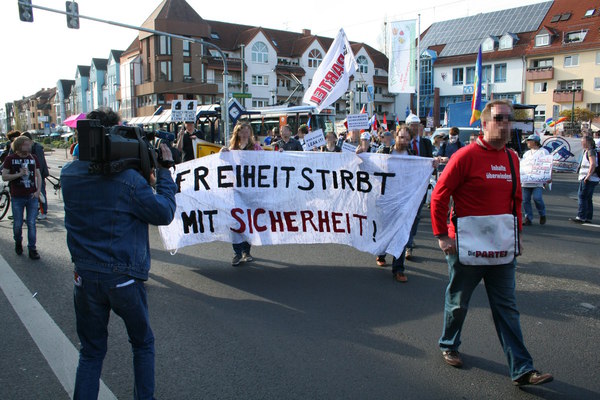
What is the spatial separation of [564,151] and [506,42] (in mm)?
40949

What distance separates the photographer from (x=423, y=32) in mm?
70000

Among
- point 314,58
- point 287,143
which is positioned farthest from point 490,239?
point 314,58

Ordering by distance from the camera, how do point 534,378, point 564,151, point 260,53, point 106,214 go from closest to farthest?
point 106,214 < point 534,378 < point 564,151 < point 260,53

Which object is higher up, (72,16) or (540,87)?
(540,87)

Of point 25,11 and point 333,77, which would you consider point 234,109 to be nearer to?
point 333,77

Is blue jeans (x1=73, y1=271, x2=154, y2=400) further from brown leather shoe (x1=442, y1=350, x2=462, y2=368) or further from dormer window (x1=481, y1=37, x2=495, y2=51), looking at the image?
dormer window (x1=481, y1=37, x2=495, y2=51)

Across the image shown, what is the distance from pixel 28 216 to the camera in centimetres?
782

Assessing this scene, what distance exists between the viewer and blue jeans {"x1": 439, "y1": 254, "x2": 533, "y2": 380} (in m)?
3.56

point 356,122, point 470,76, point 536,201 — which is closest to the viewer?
point 536,201

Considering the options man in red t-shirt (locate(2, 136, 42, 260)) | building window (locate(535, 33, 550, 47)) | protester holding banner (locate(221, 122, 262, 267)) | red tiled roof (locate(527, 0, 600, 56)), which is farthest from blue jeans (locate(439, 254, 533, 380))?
building window (locate(535, 33, 550, 47))

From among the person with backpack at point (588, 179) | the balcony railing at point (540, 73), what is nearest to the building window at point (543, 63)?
the balcony railing at point (540, 73)

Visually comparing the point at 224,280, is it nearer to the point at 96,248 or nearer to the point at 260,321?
the point at 260,321

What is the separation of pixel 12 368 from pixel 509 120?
4199 millimetres

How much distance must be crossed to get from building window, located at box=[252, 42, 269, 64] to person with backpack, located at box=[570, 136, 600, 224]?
54.3m
